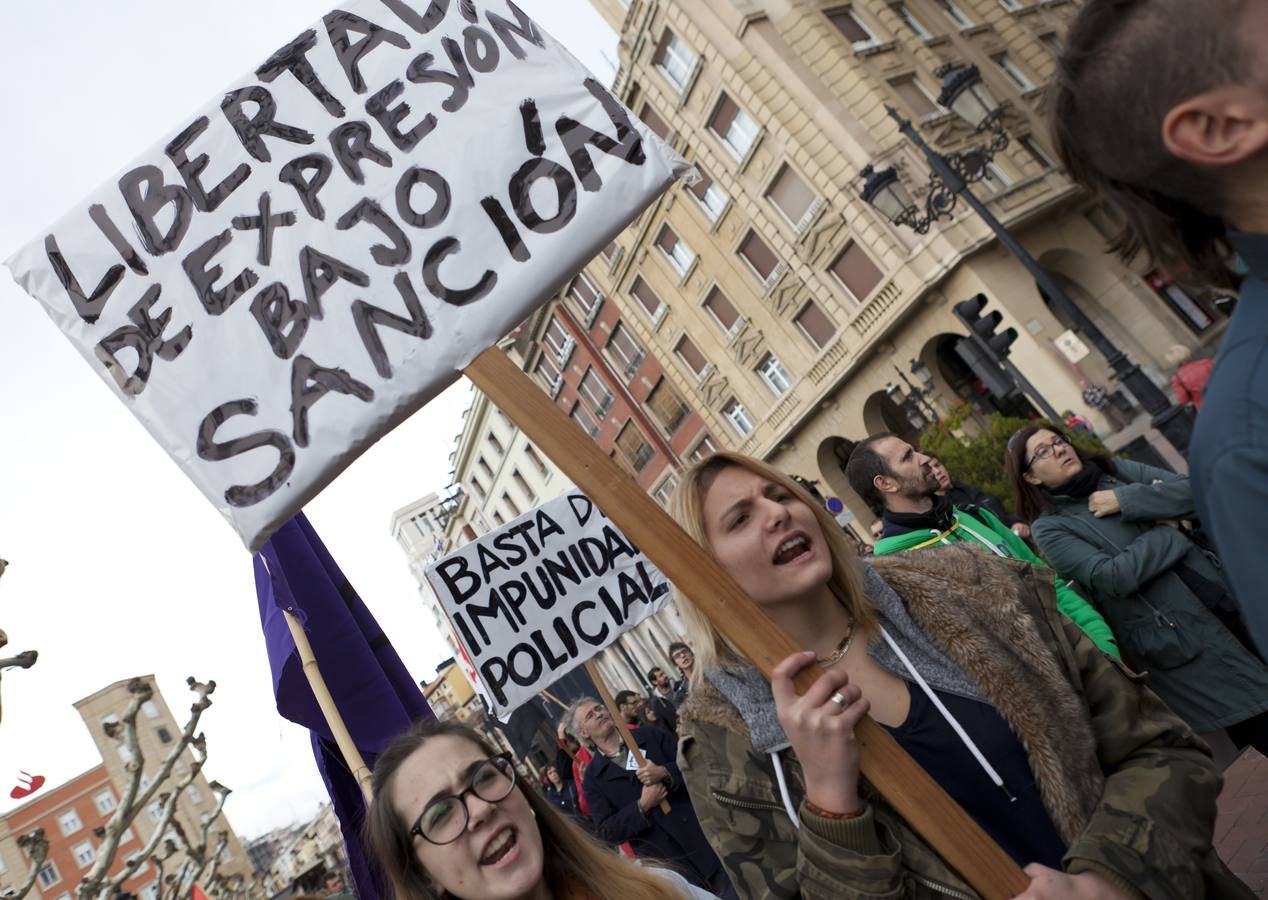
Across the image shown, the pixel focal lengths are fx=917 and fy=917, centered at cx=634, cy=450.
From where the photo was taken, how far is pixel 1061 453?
13.3 ft

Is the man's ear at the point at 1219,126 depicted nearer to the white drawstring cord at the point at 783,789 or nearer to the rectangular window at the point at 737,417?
the white drawstring cord at the point at 783,789

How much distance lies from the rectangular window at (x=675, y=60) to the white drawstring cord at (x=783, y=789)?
77.9 feet

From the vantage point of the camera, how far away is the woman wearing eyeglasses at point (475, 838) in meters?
2.25

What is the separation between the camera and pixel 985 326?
1326 centimetres

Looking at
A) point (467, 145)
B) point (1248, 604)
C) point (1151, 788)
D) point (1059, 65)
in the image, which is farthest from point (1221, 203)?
point (467, 145)

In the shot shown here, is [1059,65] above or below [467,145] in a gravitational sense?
below

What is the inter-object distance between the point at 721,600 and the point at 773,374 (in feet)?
79.0

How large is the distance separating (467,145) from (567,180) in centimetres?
30

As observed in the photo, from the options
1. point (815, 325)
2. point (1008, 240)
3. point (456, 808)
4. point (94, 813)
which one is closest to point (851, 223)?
point (815, 325)

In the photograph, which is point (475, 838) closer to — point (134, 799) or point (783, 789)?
point (783, 789)

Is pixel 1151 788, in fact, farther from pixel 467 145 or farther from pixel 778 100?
pixel 778 100

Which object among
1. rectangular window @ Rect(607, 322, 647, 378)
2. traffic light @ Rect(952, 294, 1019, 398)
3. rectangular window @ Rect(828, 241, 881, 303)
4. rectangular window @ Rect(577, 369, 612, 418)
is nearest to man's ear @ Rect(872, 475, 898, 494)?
traffic light @ Rect(952, 294, 1019, 398)

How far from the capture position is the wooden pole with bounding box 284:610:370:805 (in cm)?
326

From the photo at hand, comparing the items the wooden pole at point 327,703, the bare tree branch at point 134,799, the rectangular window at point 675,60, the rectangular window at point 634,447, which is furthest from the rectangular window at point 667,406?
the wooden pole at point 327,703
